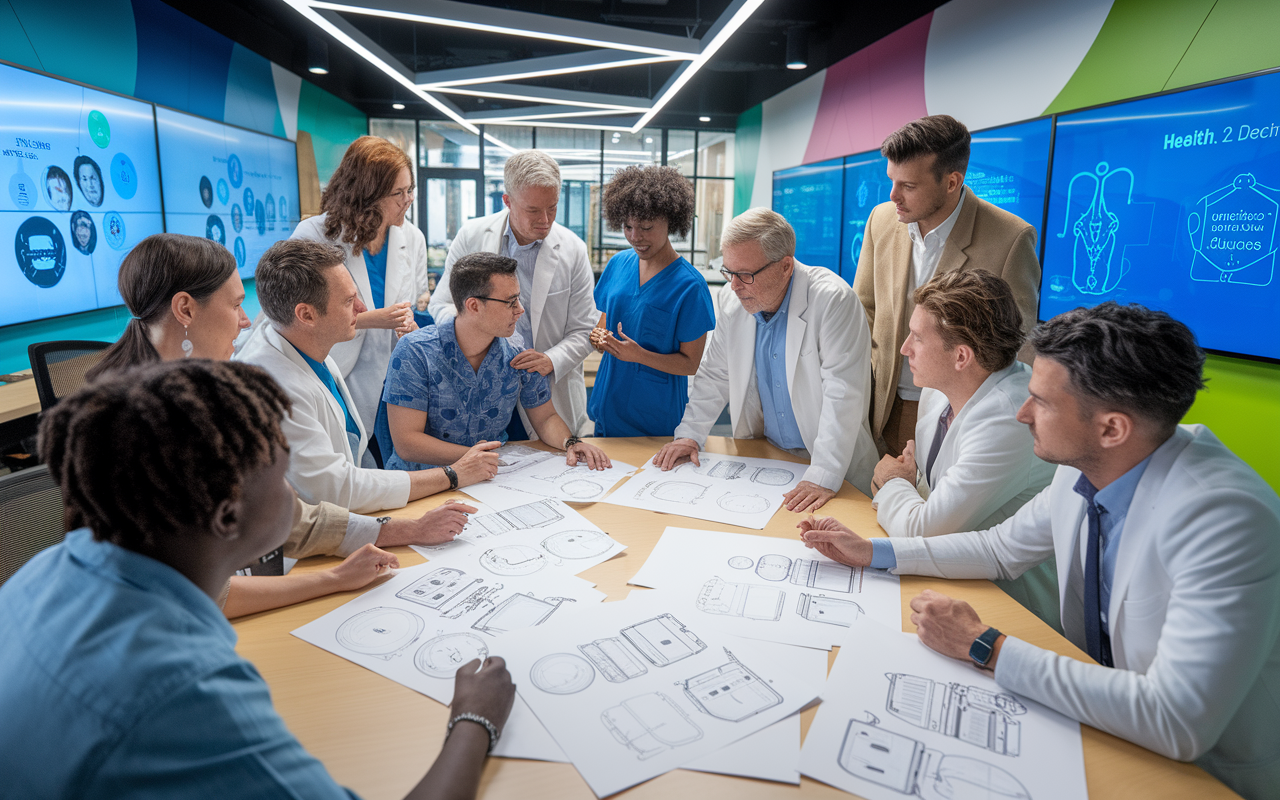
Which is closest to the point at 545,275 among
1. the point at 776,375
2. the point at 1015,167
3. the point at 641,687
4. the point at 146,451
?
the point at 776,375

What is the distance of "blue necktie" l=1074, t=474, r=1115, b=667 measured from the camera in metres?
1.30

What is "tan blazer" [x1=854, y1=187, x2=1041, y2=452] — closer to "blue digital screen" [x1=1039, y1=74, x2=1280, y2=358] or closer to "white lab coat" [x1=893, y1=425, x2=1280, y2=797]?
"blue digital screen" [x1=1039, y1=74, x2=1280, y2=358]

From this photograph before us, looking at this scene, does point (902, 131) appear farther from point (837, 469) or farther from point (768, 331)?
point (837, 469)

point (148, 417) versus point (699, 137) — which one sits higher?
point (699, 137)

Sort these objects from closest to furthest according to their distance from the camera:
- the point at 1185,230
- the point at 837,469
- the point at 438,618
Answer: the point at 438,618 → the point at 837,469 → the point at 1185,230

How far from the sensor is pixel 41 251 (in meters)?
3.47

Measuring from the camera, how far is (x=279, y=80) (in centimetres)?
668

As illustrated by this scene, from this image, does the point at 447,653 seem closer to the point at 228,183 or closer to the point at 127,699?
the point at 127,699

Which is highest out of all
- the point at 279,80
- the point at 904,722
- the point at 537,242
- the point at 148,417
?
the point at 279,80

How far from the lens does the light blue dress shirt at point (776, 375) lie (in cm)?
242

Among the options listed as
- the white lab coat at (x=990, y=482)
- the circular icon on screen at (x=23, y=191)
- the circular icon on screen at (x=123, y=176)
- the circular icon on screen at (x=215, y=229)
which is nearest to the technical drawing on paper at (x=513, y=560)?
the white lab coat at (x=990, y=482)

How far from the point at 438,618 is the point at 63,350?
6.96 feet

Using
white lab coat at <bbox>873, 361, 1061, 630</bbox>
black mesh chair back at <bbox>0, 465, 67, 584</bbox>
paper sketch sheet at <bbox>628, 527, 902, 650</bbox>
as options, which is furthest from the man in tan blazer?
black mesh chair back at <bbox>0, 465, 67, 584</bbox>

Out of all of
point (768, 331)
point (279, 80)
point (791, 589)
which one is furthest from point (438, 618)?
point (279, 80)
